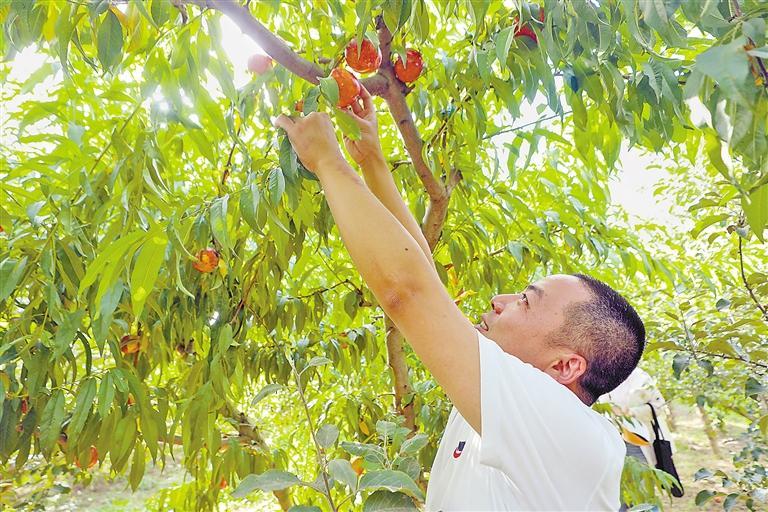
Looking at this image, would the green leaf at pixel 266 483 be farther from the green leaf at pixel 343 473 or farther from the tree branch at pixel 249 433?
the tree branch at pixel 249 433

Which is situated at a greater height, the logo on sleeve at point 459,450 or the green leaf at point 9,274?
→ the green leaf at point 9,274

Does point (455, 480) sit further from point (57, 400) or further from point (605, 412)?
point (605, 412)

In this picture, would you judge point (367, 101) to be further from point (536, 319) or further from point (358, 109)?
point (536, 319)

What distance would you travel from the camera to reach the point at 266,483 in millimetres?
728

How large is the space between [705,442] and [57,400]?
7.91 m

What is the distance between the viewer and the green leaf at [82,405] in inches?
42.2

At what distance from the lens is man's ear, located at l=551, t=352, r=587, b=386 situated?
110 centimetres

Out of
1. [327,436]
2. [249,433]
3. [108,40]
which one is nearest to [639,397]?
[249,433]

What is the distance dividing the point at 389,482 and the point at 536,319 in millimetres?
534

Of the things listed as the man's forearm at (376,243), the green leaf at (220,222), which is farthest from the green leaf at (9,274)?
the man's forearm at (376,243)

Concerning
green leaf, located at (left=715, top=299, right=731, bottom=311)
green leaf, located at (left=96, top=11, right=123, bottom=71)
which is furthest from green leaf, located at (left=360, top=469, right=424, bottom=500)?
green leaf, located at (left=715, top=299, right=731, bottom=311)

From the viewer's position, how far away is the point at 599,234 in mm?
1805

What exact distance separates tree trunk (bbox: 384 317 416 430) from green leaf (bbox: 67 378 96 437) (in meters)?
0.90

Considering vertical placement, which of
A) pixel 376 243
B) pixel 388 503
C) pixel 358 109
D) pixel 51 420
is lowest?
pixel 388 503
